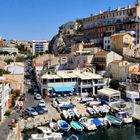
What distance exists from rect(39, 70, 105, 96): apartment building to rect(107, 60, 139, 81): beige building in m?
3.45

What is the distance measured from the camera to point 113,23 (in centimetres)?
6550

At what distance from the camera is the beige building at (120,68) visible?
154 feet

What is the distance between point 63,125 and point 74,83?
14.1m

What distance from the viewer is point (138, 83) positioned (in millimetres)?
42812

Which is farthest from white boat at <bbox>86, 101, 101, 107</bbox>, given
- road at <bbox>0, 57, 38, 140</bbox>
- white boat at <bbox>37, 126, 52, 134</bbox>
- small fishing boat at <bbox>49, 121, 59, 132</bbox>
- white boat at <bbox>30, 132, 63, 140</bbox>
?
white boat at <bbox>30, 132, 63, 140</bbox>

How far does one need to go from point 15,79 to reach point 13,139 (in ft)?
65.7

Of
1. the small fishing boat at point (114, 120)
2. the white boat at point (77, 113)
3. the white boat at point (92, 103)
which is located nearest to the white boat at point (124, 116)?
the small fishing boat at point (114, 120)

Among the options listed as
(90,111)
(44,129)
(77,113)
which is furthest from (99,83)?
(44,129)

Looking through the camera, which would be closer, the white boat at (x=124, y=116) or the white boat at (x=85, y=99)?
the white boat at (x=124, y=116)

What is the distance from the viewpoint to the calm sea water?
30.5 m

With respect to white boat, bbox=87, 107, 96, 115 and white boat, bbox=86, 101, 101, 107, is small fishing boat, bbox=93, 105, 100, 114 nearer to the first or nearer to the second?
white boat, bbox=87, 107, 96, 115

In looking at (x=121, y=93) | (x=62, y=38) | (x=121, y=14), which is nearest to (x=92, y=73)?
(x=121, y=93)

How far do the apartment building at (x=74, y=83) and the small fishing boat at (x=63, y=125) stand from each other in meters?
12.0

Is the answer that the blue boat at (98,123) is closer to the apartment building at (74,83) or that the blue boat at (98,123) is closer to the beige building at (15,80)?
the apartment building at (74,83)
